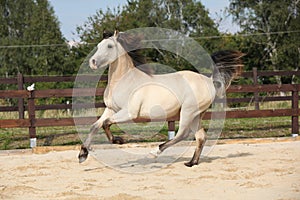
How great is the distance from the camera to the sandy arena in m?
4.33

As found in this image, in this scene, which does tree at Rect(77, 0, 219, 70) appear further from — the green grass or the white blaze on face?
the white blaze on face

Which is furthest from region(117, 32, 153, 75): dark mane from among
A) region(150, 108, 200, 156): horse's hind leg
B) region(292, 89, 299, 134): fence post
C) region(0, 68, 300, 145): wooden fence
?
region(292, 89, 299, 134): fence post

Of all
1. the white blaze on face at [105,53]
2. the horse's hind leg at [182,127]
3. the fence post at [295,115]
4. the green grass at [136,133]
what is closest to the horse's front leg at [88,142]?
the white blaze on face at [105,53]

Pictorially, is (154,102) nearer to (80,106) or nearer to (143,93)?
(143,93)

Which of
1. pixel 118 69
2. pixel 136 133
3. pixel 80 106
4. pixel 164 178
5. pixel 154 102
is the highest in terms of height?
pixel 118 69

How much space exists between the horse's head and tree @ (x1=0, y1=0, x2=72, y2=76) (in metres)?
20.7

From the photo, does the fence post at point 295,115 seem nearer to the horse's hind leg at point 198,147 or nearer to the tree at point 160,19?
the horse's hind leg at point 198,147

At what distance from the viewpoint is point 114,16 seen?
24.9 meters

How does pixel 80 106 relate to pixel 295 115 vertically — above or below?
above

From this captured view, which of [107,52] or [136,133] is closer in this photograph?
[107,52]

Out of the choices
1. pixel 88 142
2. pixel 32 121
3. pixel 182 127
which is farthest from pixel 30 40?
pixel 88 142

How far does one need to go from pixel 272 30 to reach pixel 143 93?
23869mm

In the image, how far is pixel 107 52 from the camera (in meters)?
5.70

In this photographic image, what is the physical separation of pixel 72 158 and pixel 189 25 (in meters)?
20.6
